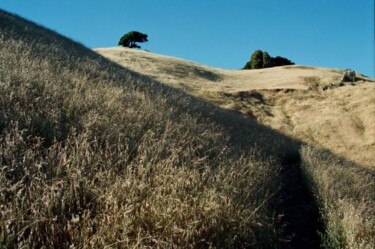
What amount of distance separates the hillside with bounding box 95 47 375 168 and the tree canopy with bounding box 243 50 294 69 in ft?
43.5

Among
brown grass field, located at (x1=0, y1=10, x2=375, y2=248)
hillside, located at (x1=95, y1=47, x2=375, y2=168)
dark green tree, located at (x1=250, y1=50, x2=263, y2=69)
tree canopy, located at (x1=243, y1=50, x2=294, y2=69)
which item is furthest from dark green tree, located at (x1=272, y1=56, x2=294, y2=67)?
brown grass field, located at (x1=0, y1=10, x2=375, y2=248)

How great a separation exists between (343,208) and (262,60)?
157 ft

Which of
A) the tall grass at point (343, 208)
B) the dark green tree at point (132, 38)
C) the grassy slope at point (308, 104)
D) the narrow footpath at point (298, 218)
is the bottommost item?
the narrow footpath at point (298, 218)

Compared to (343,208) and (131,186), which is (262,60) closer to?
(343,208)

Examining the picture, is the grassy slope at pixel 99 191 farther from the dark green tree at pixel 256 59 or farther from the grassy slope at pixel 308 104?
the dark green tree at pixel 256 59

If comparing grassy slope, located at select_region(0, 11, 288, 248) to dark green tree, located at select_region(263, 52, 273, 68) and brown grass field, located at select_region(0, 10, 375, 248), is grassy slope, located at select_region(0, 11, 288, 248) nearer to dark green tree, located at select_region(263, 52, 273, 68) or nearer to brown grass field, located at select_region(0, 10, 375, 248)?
brown grass field, located at select_region(0, 10, 375, 248)

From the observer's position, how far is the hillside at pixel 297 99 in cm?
2220

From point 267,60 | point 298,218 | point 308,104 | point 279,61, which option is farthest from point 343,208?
point 279,61

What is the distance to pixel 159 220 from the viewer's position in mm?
4227

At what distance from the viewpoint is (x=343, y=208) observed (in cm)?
664

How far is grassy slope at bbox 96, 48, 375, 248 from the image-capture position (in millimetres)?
12672

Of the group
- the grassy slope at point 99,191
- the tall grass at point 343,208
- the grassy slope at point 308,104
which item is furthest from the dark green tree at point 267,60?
the grassy slope at point 99,191

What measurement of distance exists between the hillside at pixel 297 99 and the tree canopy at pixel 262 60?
13.3 metres

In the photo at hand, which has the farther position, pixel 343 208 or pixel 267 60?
pixel 267 60
